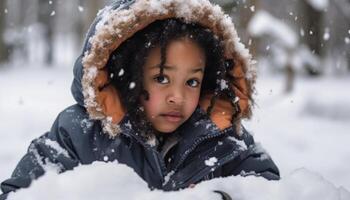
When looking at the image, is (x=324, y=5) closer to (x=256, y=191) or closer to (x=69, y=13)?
(x=256, y=191)

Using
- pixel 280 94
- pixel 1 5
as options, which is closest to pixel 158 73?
pixel 280 94

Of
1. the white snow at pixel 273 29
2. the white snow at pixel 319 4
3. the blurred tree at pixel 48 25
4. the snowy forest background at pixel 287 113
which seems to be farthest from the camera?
the blurred tree at pixel 48 25

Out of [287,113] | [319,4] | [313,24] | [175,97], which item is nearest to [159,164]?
[175,97]

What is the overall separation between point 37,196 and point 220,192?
605mm

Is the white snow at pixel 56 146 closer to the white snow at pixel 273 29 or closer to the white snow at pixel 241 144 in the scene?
the white snow at pixel 241 144

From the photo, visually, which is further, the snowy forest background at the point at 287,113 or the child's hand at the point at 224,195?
the snowy forest background at the point at 287,113

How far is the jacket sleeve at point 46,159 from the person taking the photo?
2350 millimetres

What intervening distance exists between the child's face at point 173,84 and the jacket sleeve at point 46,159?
350 mm

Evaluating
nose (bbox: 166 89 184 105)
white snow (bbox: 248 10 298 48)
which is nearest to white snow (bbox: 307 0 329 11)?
white snow (bbox: 248 10 298 48)

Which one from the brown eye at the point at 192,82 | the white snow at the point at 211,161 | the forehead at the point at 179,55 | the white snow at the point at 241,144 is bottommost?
the white snow at the point at 211,161

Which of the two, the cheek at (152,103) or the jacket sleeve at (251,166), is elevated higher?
the cheek at (152,103)

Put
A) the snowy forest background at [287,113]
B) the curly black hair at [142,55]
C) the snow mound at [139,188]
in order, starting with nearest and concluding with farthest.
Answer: the snow mound at [139,188] → the curly black hair at [142,55] → the snowy forest background at [287,113]

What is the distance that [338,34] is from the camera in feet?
82.5

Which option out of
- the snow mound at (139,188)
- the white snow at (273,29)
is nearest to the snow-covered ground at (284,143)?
the snow mound at (139,188)
